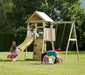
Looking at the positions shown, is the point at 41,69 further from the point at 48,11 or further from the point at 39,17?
the point at 48,11

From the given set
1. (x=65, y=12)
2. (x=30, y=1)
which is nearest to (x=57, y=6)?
(x=65, y=12)

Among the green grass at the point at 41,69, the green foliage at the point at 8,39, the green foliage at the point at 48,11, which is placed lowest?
the green grass at the point at 41,69

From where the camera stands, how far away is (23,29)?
3419cm

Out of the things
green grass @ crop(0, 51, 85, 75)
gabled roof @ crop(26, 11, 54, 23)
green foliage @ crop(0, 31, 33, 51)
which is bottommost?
green grass @ crop(0, 51, 85, 75)

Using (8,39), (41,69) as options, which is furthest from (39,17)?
(8,39)

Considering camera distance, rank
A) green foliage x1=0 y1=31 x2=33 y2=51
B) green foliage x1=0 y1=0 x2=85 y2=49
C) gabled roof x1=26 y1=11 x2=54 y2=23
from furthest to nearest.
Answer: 1. green foliage x1=0 y1=31 x2=33 y2=51
2. green foliage x1=0 y1=0 x2=85 y2=49
3. gabled roof x1=26 y1=11 x2=54 y2=23

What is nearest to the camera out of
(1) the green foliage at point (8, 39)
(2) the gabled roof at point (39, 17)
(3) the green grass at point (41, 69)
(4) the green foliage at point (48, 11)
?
(3) the green grass at point (41, 69)

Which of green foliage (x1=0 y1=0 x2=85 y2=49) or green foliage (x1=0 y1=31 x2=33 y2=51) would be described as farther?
green foliage (x1=0 y1=31 x2=33 y2=51)

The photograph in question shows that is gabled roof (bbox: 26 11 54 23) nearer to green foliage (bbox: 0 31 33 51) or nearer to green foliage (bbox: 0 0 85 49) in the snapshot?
green foliage (bbox: 0 0 85 49)

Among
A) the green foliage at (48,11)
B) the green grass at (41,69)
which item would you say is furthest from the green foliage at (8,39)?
the green grass at (41,69)

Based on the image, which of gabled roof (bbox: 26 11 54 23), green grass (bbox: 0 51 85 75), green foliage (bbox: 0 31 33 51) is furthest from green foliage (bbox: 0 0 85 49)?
green grass (bbox: 0 51 85 75)

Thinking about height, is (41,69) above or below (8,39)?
below

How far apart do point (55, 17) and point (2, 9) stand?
36.6 feet

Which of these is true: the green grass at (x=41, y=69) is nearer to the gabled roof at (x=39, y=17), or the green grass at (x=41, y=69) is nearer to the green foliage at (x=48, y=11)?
the gabled roof at (x=39, y=17)
